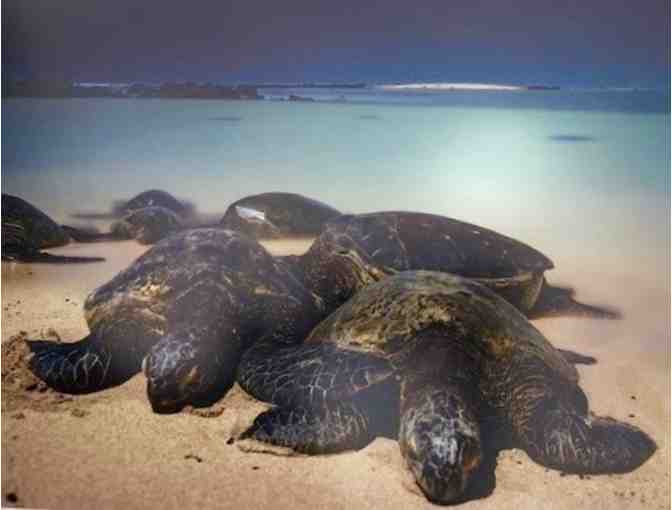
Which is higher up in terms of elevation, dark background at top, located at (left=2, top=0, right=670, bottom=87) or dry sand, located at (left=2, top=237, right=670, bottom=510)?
dark background at top, located at (left=2, top=0, right=670, bottom=87)

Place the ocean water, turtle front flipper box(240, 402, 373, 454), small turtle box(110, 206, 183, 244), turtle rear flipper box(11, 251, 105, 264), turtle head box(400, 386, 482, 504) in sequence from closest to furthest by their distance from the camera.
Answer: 1. turtle head box(400, 386, 482, 504)
2. turtle front flipper box(240, 402, 373, 454)
3. the ocean water
4. small turtle box(110, 206, 183, 244)
5. turtle rear flipper box(11, 251, 105, 264)

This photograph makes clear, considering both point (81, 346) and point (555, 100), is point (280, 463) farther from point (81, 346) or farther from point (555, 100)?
point (555, 100)

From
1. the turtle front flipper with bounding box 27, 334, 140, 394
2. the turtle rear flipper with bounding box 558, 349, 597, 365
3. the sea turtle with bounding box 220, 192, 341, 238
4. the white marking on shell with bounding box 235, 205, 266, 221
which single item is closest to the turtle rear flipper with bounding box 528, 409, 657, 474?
the turtle rear flipper with bounding box 558, 349, 597, 365

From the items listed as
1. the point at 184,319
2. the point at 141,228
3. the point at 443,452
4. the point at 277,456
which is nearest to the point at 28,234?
the point at 141,228

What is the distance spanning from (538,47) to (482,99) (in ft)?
0.99

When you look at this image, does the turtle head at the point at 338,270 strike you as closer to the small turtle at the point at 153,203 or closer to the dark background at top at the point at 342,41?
the small turtle at the point at 153,203

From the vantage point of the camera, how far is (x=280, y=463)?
2240 mm

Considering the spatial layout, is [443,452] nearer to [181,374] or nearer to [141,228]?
[181,374]

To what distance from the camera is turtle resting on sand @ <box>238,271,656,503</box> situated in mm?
2104

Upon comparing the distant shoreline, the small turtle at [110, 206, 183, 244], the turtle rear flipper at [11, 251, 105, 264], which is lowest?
the turtle rear flipper at [11, 251, 105, 264]

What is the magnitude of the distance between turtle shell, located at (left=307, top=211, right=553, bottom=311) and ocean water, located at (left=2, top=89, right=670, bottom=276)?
0.25 feet

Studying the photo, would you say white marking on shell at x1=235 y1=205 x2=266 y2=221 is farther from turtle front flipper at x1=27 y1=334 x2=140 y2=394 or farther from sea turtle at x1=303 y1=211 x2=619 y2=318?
turtle front flipper at x1=27 y1=334 x2=140 y2=394

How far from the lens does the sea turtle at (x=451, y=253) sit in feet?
9.32

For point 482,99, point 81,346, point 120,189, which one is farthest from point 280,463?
point 482,99
